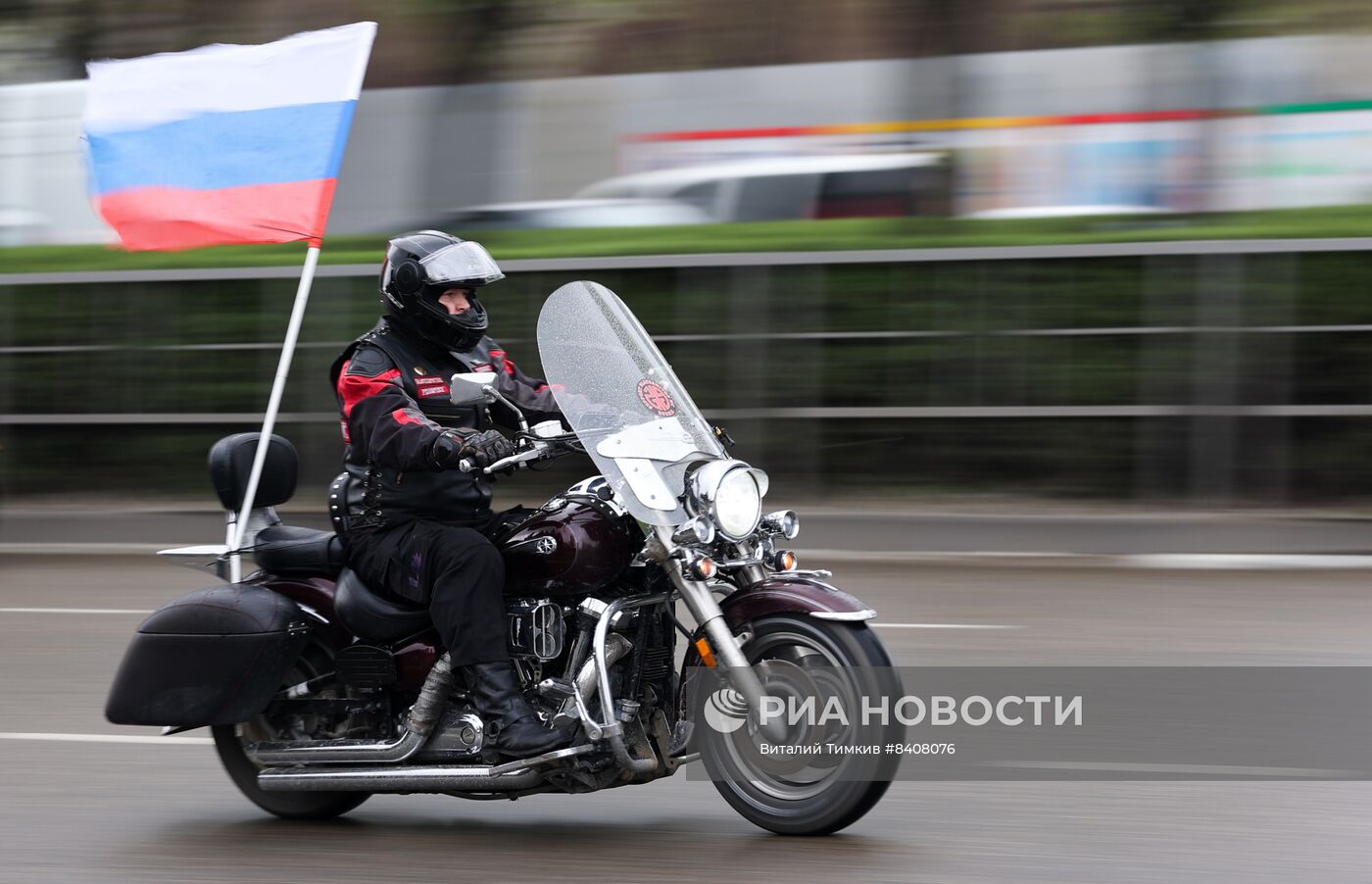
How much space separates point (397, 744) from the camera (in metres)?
5.52

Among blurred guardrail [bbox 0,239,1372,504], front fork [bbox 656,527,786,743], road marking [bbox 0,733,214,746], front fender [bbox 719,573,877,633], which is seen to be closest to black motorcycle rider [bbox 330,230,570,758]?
front fork [bbox 656,527,786,743]

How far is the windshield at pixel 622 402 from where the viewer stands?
5.28m

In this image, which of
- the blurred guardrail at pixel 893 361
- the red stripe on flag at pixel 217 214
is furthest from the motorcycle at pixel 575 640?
the blurred guardrail at pixel 893 361

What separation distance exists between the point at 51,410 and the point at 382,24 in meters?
4.30

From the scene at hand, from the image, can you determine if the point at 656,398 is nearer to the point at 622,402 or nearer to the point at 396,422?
the point at 622,402

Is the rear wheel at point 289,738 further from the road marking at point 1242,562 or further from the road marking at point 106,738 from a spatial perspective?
the road marking at point 1242,562

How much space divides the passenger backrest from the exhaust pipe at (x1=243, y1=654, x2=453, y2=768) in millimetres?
797

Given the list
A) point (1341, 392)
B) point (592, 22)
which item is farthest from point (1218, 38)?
point (592, 22)

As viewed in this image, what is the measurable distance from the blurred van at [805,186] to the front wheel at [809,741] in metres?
8.89

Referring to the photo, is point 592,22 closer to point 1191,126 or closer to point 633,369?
point 1191,126

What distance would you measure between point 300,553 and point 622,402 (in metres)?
1.23

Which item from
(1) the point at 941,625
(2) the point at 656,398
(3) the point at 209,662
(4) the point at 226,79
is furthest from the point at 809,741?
(1) the point at 941,625

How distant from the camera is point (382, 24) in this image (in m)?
15.7

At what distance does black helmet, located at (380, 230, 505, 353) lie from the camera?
546 centimetres
